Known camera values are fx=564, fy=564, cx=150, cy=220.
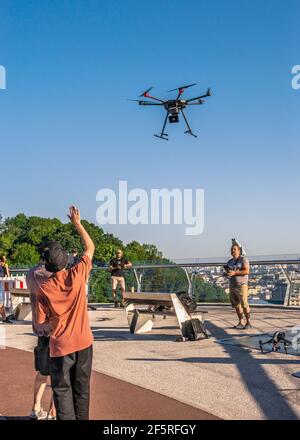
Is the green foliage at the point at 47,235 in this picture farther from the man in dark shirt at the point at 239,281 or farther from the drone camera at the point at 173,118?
the man in dark shirt at the point at 239,281

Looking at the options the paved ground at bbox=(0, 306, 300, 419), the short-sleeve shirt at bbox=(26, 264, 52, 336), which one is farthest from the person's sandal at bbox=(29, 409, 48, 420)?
the short-sleeve shirt at bbox=(26, 264, 52, 336)

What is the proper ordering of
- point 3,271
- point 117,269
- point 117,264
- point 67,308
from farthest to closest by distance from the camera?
point 117,269, point 117,264, point 3,271, point 67,308

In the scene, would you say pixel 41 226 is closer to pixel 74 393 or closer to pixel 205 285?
pixel 205 285

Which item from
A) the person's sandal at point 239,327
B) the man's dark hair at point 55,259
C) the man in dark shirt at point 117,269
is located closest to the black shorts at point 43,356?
the man's dark hair at point 55,259

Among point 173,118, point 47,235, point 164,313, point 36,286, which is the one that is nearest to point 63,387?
point 36,286

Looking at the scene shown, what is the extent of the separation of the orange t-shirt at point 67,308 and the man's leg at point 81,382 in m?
0.09

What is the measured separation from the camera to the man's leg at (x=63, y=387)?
14.6 ft

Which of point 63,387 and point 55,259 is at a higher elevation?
point 55,259

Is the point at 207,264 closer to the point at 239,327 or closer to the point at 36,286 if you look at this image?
the point at 239,327

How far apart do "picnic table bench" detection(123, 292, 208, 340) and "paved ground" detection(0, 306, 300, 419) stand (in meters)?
0.24

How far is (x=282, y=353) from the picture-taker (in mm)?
8594

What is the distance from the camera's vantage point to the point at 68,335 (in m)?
4.52

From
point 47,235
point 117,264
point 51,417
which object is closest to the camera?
point 51,417

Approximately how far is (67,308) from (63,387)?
62cm
